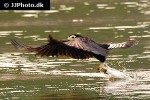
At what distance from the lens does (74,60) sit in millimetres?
13727

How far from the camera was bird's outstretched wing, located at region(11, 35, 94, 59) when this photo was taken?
10.4 metres

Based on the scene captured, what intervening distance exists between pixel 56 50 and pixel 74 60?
3.07m

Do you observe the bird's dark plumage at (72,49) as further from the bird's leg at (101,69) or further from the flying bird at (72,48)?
the bird's leg at (101,69)

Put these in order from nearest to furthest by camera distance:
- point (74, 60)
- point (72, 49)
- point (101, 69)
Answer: point (72, 49) → point (101, 69) → point (74, 60)

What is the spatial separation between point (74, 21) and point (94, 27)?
163cm

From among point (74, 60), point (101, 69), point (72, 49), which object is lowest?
point (74, 60)

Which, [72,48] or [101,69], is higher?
[72,48]

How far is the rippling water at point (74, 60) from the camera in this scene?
35.5 feet

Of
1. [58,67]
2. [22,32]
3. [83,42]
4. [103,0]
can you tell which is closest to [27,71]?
[58,67]

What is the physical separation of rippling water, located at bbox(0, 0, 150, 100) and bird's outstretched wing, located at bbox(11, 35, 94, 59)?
0.57 m

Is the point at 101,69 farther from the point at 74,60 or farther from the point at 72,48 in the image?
the point at 74,60

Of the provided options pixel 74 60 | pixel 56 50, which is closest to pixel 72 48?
pixel 56 50

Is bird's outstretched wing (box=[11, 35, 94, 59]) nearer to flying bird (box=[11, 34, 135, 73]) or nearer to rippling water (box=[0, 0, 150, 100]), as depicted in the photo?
flying bird (box=[11, 34, 135, 73])

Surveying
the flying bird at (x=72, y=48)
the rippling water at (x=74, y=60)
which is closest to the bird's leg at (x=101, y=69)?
the rippling water at (x=74, y=60)
